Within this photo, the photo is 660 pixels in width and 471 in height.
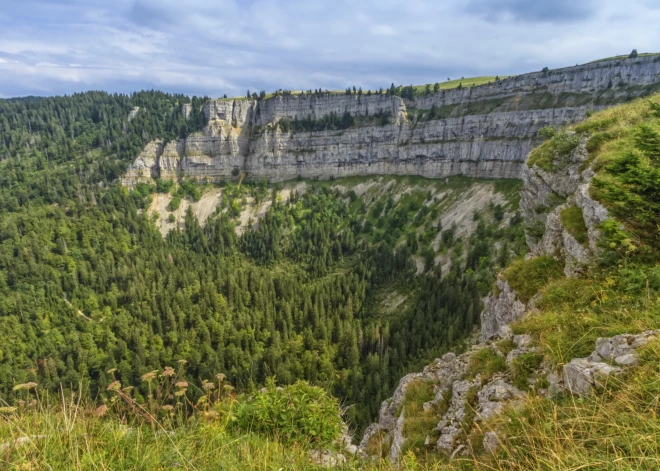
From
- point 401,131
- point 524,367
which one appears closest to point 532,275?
point 524,367

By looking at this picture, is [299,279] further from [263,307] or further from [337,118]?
[337,118]

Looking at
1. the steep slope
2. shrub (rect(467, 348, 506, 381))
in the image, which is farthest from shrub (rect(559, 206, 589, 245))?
shrub (rect(467, 348, 506, 381))

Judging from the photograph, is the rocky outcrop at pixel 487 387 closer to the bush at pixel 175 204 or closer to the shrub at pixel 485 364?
the shrub at pixel 485 364

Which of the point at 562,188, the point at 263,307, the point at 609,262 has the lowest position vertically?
the point at 263,307

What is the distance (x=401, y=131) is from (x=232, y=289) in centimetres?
9192

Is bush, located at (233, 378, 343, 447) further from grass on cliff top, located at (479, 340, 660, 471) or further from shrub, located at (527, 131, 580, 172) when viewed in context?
shrub, located at (527, 131, 580, 172)

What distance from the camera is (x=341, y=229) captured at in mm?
124812

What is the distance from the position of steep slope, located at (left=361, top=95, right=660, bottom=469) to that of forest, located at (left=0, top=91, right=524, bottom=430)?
19279mm

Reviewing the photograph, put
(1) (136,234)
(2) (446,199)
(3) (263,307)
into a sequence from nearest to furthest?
(3) (263,307)
(2) (446,199)
(1) (136,234)

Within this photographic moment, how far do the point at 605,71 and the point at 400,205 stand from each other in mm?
71756

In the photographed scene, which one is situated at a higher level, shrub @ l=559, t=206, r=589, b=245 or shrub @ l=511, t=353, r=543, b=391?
shrub @ l=559, t=206, r=589, b=245

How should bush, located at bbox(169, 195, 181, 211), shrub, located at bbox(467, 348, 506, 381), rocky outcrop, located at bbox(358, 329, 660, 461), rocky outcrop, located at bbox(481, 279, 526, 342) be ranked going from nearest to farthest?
1. rocky outcrop, located at bbox(358, 329, 660, 461)
2. shrub, located at bbox(467, 348, 506, 381)
3. rocky outcrop, located at bbox(481, 279, 526, 342)
4. bush, located at bbox(169, 195, 181, 211)

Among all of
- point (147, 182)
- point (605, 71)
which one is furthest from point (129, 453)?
point (147, 182)

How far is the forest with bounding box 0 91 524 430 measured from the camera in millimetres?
64438
